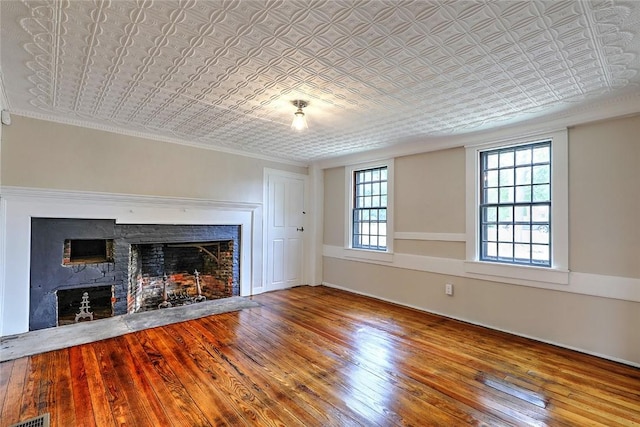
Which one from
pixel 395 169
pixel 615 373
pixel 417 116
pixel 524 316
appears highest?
pixel 417 116

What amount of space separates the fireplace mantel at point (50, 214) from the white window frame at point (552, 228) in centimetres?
339

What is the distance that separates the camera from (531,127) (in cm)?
328

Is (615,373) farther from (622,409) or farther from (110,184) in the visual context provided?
(110,184)

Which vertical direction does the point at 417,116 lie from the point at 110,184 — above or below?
above

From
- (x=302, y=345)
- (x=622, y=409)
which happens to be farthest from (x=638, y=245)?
(x=302, y=345)

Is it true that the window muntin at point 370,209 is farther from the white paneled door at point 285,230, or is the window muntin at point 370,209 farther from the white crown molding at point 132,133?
the white crown molding at point 132,133

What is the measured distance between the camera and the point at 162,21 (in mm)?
1711

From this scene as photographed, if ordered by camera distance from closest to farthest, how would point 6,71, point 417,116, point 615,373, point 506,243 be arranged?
point 6,71, point 615,373, point 417,116, point 506,243

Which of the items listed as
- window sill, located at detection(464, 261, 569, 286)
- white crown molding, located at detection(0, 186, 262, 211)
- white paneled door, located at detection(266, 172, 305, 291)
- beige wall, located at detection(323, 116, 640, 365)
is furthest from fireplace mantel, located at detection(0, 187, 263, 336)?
window sill, located at detection(464, 261, 569, 286)

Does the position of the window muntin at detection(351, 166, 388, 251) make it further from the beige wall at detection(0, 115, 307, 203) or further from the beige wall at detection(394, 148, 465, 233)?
the beige wall at detection(0, 115, 307, 203)

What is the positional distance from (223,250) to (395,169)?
3.05m


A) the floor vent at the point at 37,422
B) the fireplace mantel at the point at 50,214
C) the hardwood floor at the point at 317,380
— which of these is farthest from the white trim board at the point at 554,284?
the floor vent at the point at 37,422

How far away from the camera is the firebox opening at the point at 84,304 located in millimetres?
3543

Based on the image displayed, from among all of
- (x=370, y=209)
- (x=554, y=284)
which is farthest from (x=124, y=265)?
(x=554, y=284)
